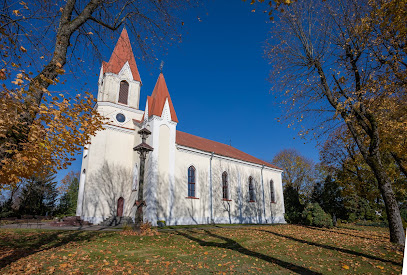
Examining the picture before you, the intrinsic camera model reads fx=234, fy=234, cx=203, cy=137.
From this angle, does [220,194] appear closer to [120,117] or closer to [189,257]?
[120,117]

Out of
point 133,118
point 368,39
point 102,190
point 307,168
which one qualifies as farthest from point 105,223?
point 307,168

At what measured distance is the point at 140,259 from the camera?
7.14m

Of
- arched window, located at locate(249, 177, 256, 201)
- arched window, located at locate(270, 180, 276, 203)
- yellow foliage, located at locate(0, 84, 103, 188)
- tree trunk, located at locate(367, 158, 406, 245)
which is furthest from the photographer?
arched window, located at locate(270, 180, 276, 203)

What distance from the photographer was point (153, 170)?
1897 centimetres

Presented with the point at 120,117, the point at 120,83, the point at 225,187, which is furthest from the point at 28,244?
the point at 225,187

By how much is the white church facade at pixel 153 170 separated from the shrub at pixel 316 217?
22.9 feet

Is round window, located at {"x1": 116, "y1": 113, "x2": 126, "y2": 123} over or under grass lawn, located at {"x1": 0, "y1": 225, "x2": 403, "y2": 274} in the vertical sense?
over

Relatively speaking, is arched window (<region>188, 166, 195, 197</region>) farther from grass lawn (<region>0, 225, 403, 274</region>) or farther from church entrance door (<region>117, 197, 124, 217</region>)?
grass lawn (<region>0, 225, 403, 274</region>)

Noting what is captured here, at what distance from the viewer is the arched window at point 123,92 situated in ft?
77.5

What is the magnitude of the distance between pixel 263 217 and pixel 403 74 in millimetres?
21947

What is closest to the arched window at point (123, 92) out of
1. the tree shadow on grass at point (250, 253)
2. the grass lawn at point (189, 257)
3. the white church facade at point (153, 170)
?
the white church facade at point (153, 170)

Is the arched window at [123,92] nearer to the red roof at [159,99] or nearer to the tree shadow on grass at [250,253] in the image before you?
the red roof at [159,99]

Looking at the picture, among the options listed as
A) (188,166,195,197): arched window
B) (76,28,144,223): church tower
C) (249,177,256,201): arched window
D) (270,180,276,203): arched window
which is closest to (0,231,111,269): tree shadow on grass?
(76,28,144,223): church tower

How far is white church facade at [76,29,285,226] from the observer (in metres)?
19.6
